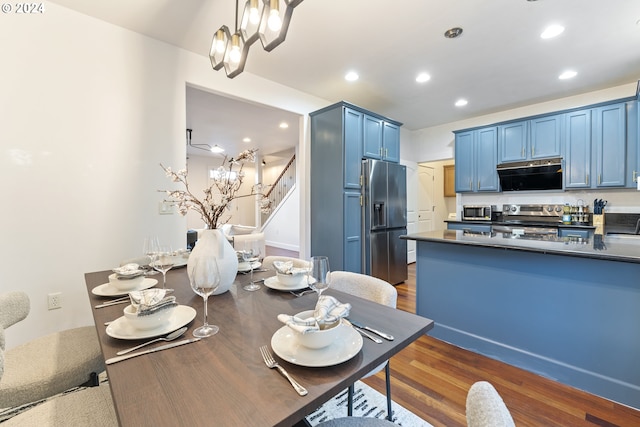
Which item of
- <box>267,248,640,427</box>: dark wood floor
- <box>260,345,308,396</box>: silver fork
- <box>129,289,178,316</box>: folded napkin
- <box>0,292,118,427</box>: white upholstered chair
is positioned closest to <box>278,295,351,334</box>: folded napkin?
<box>260,345,308,396</box>: silver fork

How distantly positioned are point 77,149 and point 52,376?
1.87 metres

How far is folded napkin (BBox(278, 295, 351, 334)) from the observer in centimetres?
76

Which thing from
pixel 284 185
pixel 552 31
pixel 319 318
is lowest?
pixel 319 318

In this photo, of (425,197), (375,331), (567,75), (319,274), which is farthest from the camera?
(425,197)

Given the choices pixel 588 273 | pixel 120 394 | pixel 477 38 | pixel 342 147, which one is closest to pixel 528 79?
pixel 477 38

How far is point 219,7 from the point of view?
217 centimetres

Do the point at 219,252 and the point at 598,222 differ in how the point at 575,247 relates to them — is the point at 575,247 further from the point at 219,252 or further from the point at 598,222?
the point at 598,222

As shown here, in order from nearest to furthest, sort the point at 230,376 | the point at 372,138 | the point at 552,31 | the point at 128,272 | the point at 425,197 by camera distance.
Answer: the point at 230,376 → the point at 128,272 → the point at 552,31 → the point at 372,138 → the point at 425,197

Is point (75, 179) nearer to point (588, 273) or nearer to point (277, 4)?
point (277, 4)

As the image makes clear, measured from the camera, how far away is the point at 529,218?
14.0ft

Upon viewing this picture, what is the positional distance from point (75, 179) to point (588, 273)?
3854 mm

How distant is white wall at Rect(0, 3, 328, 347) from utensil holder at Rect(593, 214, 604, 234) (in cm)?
514

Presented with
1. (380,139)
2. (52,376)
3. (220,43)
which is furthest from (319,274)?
(380,139)

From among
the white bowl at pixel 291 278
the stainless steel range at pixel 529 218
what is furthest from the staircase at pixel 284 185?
the white bowl at pixel 291 278
